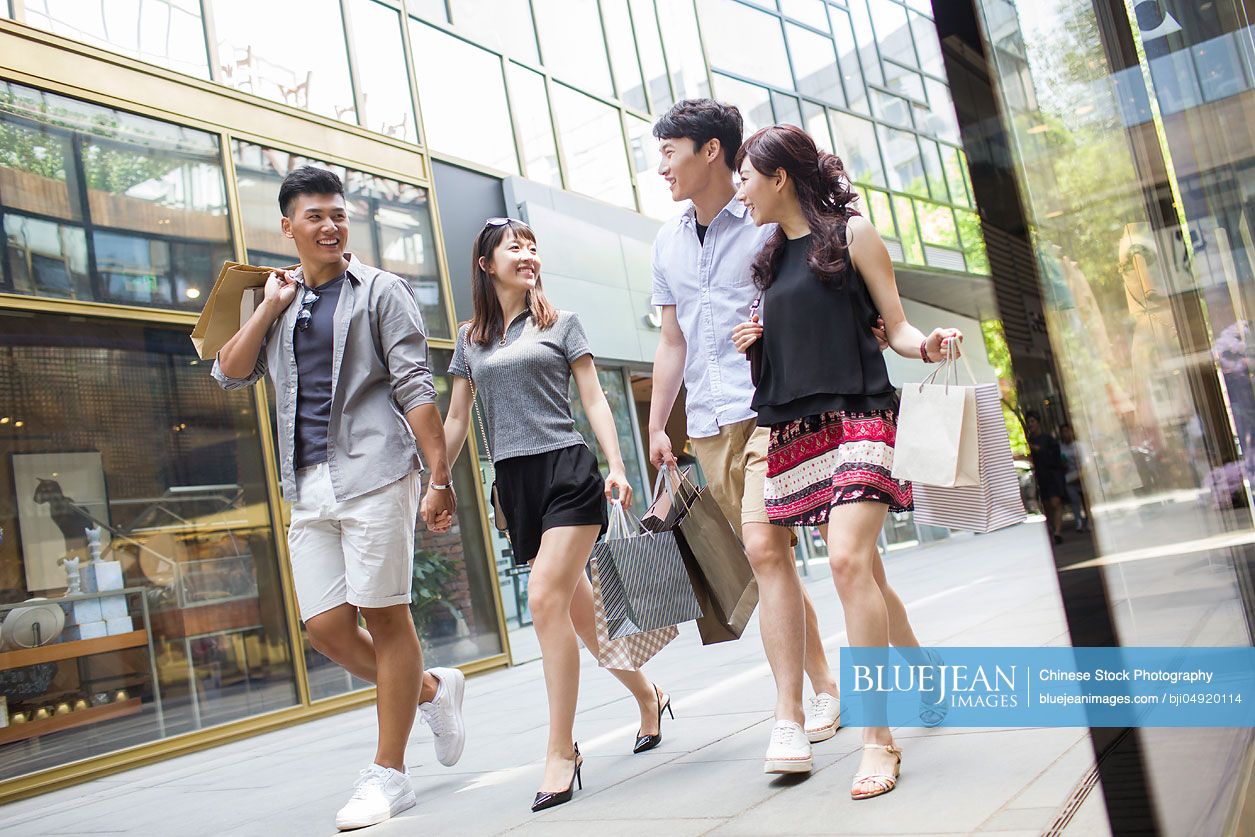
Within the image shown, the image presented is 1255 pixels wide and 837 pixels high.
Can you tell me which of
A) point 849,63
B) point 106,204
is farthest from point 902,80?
point 106,204

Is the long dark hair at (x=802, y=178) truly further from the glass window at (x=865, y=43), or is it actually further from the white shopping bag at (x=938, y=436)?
the glass window at (x=865, y=43)

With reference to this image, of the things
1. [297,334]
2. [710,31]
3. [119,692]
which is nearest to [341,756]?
[119,692]

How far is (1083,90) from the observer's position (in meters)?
1.71

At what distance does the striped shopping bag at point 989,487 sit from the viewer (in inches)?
110

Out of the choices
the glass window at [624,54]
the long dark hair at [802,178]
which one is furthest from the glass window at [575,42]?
the long dark hair at [802,178]

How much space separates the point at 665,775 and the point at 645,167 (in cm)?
1101

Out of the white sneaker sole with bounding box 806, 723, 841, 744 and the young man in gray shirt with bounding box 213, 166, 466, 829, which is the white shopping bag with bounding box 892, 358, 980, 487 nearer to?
the white sneaker sole with bounding box 806, 723, 841, 744

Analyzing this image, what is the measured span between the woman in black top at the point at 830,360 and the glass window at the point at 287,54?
21.3 ft

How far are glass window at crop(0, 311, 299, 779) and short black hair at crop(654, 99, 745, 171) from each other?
4.86 m

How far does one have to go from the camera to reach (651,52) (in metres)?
14.4

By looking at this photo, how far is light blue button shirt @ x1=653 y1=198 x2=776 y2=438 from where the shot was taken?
11.7 ft

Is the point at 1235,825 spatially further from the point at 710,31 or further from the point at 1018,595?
the point at 710,31

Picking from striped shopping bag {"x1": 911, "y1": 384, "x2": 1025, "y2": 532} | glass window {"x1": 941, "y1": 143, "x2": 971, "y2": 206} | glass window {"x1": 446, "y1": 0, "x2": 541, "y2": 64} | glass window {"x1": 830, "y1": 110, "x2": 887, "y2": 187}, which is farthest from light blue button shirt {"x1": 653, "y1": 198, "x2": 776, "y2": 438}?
glass window {"x1": 941, "y1": 143, "x2": 971, "y2": 206}

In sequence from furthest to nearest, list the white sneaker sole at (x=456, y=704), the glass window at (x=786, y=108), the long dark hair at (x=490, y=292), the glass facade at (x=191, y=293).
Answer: the glass window at (x=786, y=108), the glass facade at (x=191, y=293), the white sneaker sole at (x=456, y=704), the long dark hair at (x=490, y=292)
